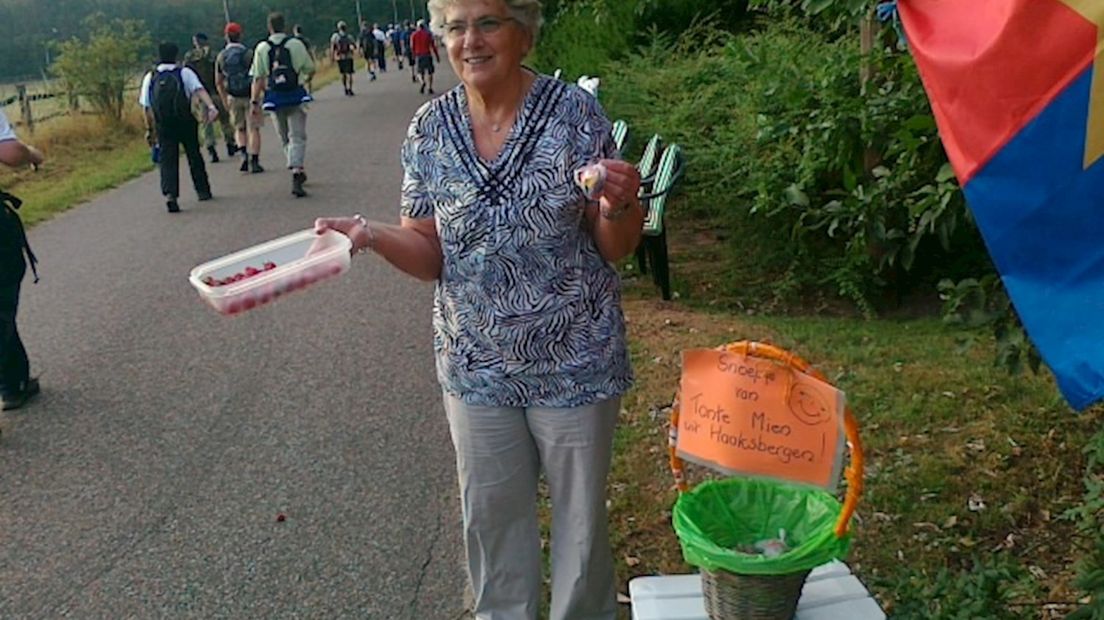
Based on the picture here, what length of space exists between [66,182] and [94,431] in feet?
33.0

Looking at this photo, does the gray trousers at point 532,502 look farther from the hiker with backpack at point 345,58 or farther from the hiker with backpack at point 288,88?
the hiker with backpack at point 345,58

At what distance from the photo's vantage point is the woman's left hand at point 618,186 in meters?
2.43

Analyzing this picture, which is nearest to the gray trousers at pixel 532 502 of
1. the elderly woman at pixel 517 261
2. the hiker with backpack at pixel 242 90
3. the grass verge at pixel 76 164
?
the elderly woman at pixel 517 261

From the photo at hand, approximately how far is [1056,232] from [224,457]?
391 centimetres

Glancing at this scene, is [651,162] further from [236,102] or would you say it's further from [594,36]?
[236,102]

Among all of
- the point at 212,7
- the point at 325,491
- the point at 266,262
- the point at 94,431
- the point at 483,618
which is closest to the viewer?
the point at 266,262

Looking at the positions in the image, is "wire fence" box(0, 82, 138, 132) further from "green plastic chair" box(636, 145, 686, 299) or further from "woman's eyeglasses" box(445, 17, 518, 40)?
"woman's eyeglasses" box(445, 17, 518, 40)

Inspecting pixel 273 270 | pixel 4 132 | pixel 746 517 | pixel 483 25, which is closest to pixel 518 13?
pixel 483 25

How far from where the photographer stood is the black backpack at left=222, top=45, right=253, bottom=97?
12.6 metres

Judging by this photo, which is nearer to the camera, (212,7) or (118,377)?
(118,377)

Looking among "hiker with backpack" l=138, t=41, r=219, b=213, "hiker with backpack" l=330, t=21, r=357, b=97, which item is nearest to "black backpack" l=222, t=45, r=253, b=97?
"hiker with backpack" l=138, t=41, r=219, b=213

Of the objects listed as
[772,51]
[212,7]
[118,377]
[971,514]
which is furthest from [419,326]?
[212,7]

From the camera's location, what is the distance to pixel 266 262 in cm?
262

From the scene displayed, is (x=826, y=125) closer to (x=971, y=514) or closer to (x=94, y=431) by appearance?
(x=971, y=514)
